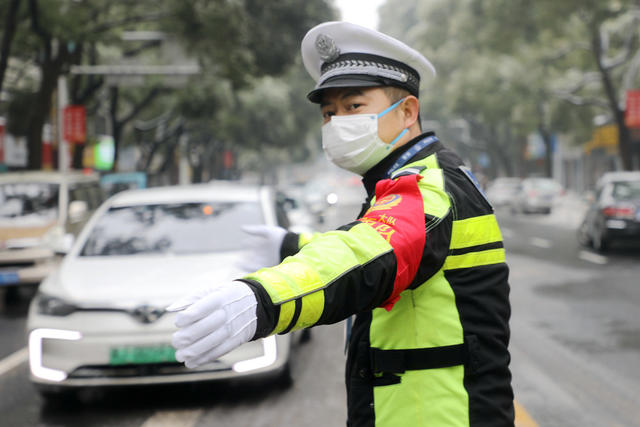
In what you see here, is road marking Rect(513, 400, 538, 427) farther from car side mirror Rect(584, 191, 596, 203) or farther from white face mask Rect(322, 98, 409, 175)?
car side mirror Rect(584, 191, 596, 203)

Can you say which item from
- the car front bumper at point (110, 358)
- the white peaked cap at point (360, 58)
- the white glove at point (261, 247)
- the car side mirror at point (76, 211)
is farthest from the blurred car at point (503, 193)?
the white peaked cap at point (360, 58)

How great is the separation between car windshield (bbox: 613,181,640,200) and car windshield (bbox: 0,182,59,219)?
1012cm

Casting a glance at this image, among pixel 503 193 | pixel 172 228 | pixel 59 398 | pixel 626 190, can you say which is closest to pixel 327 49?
pixel 59 398

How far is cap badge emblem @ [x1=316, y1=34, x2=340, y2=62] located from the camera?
5.85ft

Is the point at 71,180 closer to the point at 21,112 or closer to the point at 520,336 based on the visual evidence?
the point at 520,336

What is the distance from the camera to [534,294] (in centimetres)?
969

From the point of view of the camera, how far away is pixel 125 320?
467cm

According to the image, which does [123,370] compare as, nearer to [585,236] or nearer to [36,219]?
[36,219]

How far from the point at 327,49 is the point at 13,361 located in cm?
552

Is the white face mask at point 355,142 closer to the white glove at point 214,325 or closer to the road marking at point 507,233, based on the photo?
the white glove at point 214,325

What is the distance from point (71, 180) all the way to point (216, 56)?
23.0 feet

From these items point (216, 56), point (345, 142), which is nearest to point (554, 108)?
point (216, 56)

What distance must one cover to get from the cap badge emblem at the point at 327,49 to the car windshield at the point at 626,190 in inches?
537

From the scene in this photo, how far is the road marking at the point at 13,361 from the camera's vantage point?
242 inches
